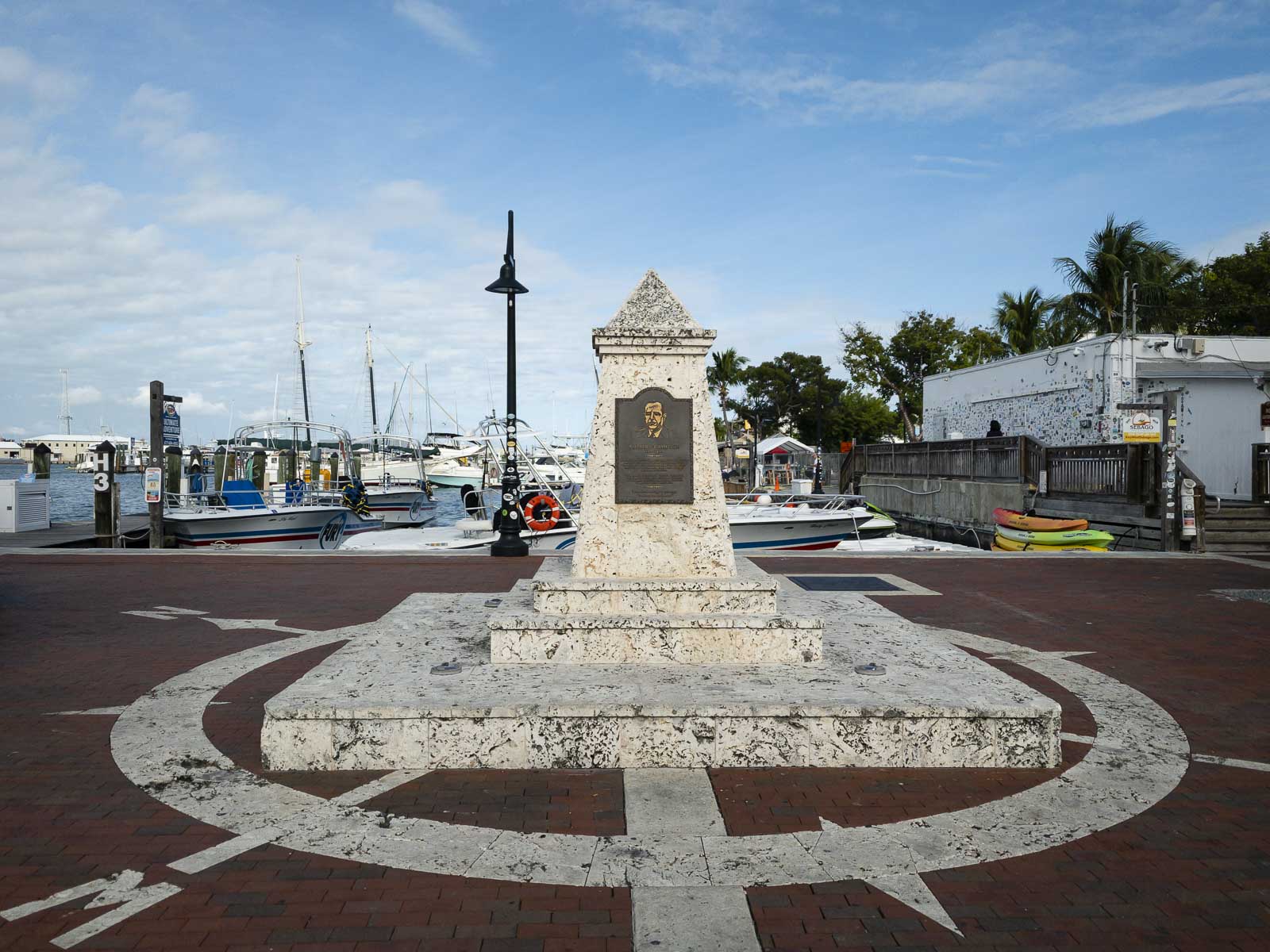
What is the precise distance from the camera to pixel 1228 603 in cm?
1007

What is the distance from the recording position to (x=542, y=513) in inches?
698

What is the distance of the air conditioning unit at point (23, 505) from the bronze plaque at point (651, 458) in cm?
1863

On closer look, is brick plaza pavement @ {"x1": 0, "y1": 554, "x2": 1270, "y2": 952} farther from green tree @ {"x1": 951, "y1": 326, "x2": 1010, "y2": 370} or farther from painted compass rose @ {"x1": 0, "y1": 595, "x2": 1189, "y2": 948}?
green tree @ {"x1": 951, "y1": 326, "x2": 1010, "y2": 370}

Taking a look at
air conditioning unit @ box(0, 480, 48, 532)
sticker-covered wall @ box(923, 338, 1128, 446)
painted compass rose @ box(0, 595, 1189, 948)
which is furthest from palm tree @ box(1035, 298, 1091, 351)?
painted compass rose @ box(0, 595, 1189, 948)

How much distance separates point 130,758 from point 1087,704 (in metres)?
5.90

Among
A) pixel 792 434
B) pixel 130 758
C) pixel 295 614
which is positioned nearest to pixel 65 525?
pixel 295 614

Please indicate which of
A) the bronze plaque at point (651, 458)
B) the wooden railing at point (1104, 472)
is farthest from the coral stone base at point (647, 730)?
the wooden railing at point (1104, 472)

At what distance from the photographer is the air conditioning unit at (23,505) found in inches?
766

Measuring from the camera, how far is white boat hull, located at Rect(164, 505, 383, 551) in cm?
2158

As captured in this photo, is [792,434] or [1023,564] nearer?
[1023,564]

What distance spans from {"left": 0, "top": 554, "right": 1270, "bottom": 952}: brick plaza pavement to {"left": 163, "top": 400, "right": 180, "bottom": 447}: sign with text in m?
11.0

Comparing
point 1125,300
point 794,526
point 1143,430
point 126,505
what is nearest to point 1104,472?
point 1143,430

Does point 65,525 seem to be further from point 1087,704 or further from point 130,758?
point 1087,704

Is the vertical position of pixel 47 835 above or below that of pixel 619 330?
below
